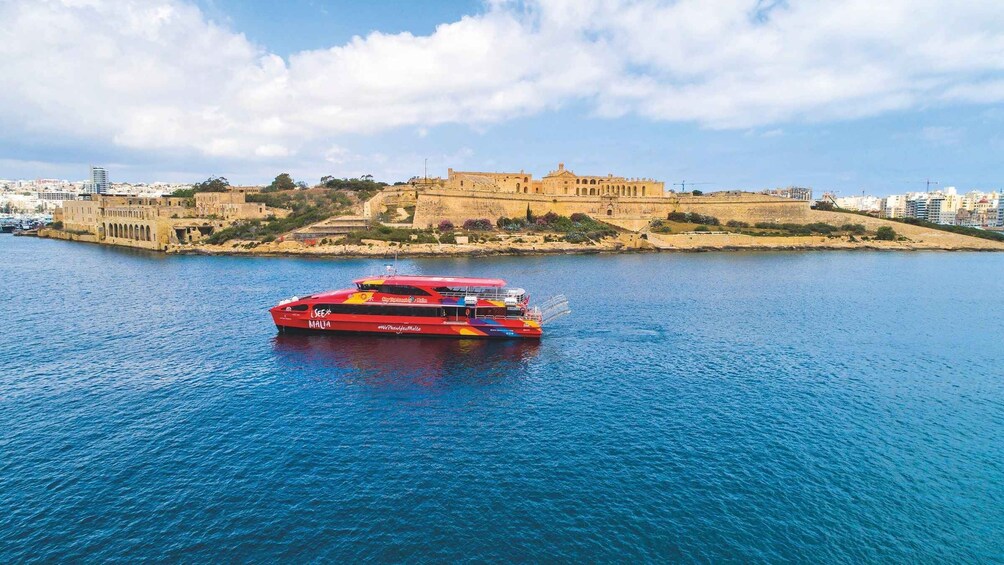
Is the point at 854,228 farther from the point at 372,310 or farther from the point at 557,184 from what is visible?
the point at 372,310

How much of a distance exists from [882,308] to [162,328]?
44.4 meters

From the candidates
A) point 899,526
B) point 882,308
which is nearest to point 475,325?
point 899,526

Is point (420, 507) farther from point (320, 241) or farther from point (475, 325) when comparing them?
point (320, 241)

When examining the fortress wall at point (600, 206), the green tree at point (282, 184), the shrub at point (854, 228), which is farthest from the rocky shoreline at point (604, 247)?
the green tree at point (282, 184)

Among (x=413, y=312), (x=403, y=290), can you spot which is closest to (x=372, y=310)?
(x=403, y=290)

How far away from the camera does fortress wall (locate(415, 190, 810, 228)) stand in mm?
83062

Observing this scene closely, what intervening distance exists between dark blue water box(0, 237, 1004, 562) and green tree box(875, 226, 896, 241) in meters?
61.5

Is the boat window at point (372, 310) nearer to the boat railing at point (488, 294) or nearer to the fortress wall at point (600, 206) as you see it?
the boat railing at point (488, 294)

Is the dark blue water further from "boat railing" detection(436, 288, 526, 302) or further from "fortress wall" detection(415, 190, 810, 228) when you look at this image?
"fortress wall" detection(415, 190, 810, 228)

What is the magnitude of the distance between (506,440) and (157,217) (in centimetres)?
7885

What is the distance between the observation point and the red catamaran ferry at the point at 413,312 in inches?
1178

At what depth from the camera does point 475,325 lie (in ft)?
98.1

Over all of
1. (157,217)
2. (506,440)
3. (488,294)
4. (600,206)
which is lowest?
(506,440)

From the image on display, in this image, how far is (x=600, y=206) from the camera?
308ft
